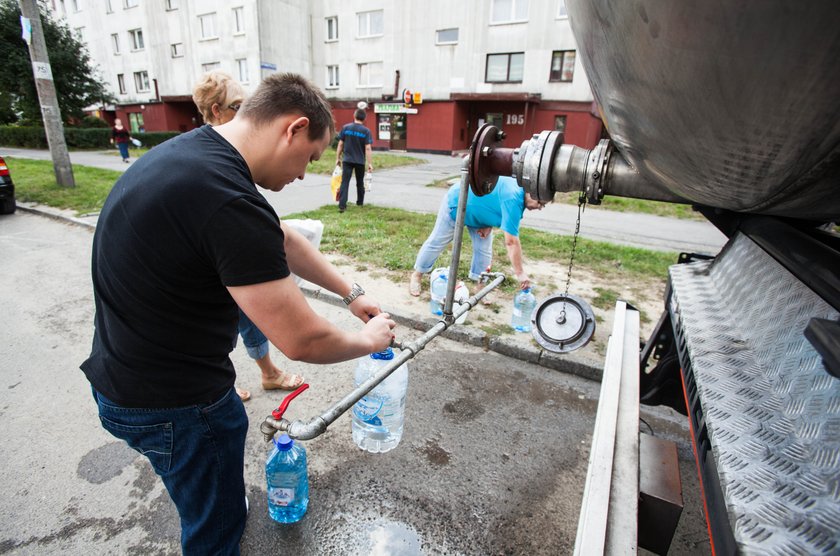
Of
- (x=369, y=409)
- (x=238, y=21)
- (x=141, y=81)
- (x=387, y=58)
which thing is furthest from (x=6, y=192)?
(x=141, y=81)

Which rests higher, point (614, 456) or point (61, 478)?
point (614, 456)

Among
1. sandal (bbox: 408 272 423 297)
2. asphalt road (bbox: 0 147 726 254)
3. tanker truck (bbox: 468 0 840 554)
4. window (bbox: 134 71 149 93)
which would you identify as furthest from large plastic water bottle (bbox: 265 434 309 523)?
window (bbox: 134 71 149 93)

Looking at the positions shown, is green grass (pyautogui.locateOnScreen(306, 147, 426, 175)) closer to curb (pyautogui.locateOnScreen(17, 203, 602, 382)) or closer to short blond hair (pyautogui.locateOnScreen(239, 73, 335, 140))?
curb (pyautogui.locateOnScreen(17, 203, 602, 382))

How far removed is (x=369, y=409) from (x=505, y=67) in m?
24.6

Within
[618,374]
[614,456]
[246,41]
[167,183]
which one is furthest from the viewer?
[246,41]

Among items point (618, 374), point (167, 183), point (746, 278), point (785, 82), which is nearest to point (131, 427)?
point (167, 183)

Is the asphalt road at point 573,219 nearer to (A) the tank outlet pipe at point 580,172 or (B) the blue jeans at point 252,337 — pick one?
(B) the blue jeans at point 252,337

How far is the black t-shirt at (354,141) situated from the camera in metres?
8.39

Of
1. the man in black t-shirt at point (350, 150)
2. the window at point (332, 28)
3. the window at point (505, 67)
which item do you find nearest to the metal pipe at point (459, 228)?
the man in black t-shirt at point (350, 150)

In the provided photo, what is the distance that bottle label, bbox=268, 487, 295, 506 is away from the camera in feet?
6.74

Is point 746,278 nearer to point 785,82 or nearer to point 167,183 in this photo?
point 785,82

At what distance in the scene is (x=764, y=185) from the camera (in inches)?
33.7

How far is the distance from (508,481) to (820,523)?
180 centimetres

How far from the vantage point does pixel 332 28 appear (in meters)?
27.6
